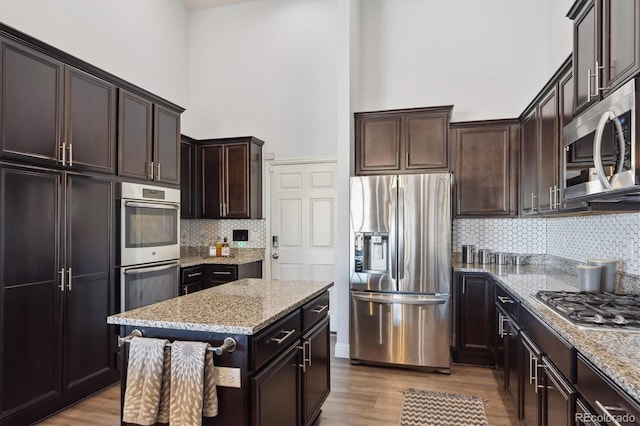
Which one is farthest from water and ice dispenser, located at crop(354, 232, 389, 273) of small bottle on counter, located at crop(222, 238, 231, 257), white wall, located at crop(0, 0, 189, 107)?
white wall, located at crop(0, 0, 189, 107)

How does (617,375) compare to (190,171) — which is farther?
(190,171)

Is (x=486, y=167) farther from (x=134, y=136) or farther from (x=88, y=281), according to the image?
(x=88, y=281)

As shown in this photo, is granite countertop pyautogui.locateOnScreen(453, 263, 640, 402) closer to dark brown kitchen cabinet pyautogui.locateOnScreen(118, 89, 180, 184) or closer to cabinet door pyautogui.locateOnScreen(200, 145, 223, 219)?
dark brown kitchen cabinet pyautogui.locateOnScreen(118, 89, 180, 184)

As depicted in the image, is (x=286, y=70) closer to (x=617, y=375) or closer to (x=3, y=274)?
(x=3, y=274)

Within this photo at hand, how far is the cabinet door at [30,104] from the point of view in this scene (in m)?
2.50

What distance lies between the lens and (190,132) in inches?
223

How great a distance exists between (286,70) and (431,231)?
3.14 meters

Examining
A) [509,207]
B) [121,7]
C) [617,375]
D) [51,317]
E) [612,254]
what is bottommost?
[51,317]

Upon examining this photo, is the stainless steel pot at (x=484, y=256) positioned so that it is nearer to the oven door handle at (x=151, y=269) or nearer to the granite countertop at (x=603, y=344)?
the granite countertop at (x=603, y=344)

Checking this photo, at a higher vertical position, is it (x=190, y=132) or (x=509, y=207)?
(x=190, y=132)

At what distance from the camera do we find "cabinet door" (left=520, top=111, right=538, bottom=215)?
11.2 ft

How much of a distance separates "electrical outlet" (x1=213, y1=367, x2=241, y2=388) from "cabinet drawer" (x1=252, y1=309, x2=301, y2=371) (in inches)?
3.4

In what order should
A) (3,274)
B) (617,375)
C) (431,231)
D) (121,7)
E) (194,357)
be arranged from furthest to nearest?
(121,7) → (431,231) → (3,274) → (194,357) → (617,375)

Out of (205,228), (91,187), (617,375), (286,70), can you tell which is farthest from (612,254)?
(205,228)
